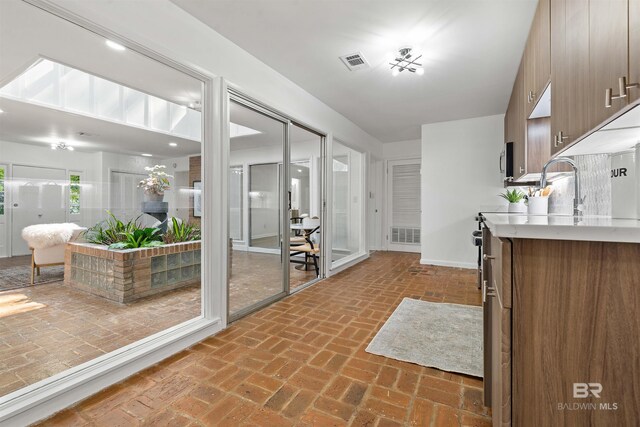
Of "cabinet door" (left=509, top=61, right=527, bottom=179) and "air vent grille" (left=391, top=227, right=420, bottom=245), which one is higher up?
"cabinet door" (left=509, top=61, right=527, bottom=179)

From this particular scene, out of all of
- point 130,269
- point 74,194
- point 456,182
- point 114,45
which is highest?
point 114,45

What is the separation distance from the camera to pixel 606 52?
1161 mm

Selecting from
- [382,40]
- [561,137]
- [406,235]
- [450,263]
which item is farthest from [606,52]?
[406,235]

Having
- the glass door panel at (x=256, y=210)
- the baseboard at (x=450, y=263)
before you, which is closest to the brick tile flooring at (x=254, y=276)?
the glass door panel at (x=256, y=210)

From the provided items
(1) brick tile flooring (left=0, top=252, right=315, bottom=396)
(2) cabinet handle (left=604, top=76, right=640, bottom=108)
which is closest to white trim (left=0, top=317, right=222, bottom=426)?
(1) brick tile flooring (left=0, top=252, right=315, bottom=396)

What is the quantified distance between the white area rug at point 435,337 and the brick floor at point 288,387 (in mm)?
91

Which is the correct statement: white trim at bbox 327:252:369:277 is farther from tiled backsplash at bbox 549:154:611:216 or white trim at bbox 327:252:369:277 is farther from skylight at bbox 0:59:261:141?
tiled backsplash at bbox 549:154:611:216

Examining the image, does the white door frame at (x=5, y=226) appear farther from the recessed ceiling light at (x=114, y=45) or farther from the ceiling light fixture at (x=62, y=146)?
the recessed ceiling light at (x=114, y=45)

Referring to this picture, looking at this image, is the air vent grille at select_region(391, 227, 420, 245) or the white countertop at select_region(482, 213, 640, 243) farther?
the air vent grille at select_region(391, 227, 420, 245)

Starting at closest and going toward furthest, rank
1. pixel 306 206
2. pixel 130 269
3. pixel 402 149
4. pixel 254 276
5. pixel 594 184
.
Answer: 1. pixel 594 184
2. pixel 130 269
3. pixel 254 276
4. pixel 306 206
5. pixel 402 149

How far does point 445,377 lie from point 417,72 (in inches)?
111

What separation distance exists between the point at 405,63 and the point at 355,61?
52 cm

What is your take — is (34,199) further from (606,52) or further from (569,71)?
(569,71)

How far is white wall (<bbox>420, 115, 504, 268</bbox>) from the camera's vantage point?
15.6 ft
